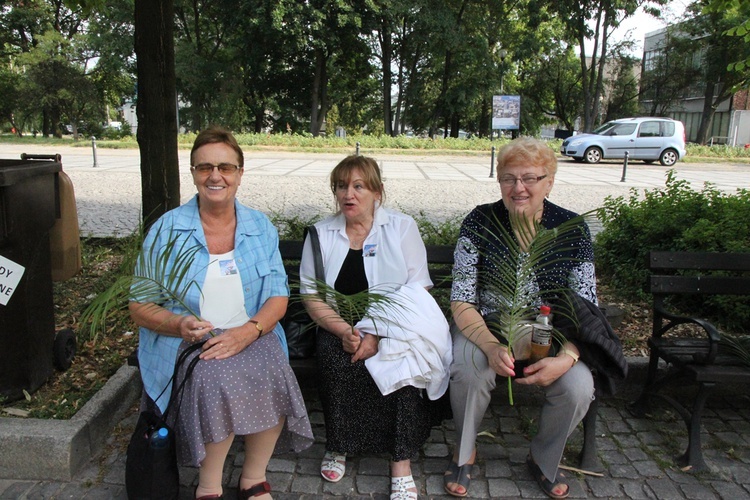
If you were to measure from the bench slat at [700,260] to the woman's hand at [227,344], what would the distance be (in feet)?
7.49

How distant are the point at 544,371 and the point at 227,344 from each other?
1.39 m

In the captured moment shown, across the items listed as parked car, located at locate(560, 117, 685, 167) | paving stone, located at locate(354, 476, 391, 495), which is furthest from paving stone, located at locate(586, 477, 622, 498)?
parked car, located at locate(560, 117, 685, 167)

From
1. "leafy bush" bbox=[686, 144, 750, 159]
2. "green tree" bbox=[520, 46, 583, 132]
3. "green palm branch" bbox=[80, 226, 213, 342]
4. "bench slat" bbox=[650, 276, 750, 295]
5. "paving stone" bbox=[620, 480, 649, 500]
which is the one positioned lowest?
"paving stone" bbox=[620, 480, 649, 500]

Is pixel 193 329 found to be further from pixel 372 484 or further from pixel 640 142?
pixel 640 142

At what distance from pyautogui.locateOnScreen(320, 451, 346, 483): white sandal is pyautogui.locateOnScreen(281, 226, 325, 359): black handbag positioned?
52 centimetres

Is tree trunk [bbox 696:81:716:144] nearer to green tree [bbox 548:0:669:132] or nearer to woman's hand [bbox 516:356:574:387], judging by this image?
green tree [bbox 548:0:669:132]

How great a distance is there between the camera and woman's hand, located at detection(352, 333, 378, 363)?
9.16 ft

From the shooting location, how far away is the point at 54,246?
3.57 metres

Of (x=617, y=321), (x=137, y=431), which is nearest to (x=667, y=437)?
(x=617, y=321)

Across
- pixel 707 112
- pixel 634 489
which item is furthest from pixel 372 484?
pixel 707 112

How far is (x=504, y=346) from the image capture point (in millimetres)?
2641

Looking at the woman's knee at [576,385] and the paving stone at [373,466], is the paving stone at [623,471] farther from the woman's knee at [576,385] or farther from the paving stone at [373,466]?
the paving stone at [373,466]

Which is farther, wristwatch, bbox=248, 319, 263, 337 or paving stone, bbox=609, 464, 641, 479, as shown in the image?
paving stone, bbox=609, 464, 641, 479

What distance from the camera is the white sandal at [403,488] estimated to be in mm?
2689
